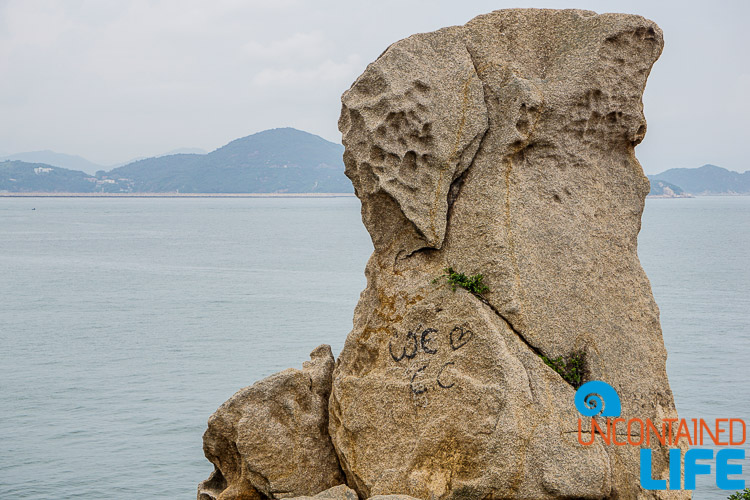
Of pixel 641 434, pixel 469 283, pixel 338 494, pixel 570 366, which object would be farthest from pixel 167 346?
pixel 641 434

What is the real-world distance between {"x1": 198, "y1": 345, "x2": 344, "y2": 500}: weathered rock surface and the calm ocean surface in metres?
6.15

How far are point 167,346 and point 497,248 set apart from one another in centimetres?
2104

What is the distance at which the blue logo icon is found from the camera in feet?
33.3

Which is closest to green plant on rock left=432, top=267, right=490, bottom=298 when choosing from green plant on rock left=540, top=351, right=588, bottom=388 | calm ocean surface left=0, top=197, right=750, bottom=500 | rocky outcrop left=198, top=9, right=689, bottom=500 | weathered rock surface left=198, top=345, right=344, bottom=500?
rocky outcrop left=198, top=9, right=689, bottom=500

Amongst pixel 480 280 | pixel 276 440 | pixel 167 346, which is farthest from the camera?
pixel 167 346

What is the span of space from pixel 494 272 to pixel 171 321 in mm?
25754

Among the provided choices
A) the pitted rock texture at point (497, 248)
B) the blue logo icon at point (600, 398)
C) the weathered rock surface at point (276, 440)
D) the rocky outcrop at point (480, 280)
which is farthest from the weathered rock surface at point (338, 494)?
the blue logo icon at point (600, 398)

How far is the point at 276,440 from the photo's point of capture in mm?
10938

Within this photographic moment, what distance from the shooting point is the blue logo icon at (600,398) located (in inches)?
400

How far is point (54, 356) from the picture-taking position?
1081 inches

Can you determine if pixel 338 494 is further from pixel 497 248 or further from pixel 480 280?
pixel 497 248

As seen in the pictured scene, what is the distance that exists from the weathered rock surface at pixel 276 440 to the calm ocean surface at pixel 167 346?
6153 millimetres

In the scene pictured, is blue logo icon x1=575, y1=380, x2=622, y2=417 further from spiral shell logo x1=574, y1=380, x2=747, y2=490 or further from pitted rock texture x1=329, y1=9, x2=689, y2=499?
pitted rock texture x1=329, y1=9, x2=689, y2=499

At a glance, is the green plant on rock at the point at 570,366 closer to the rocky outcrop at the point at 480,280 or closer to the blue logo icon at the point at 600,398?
the rocky outcrop at the point at 480,280
